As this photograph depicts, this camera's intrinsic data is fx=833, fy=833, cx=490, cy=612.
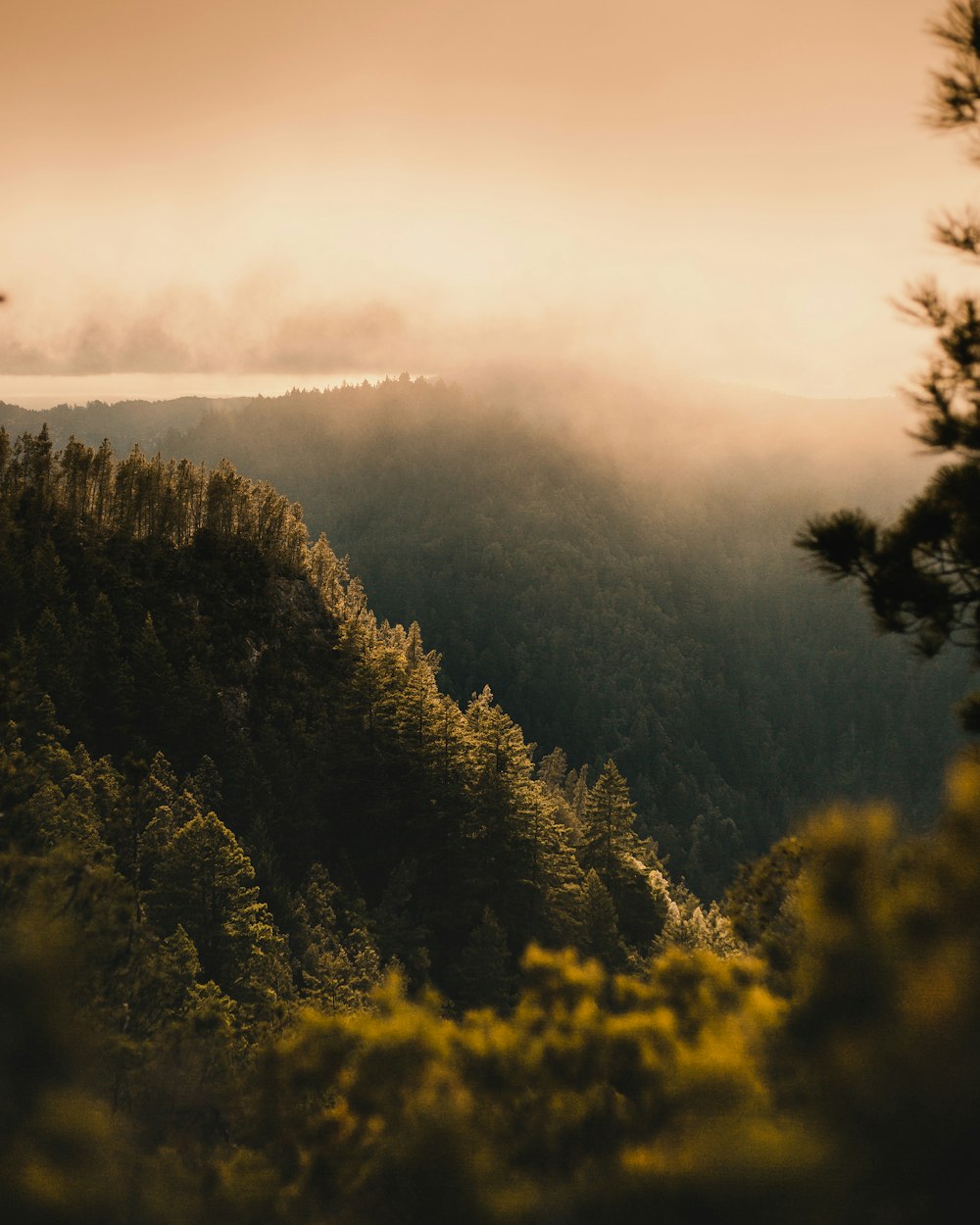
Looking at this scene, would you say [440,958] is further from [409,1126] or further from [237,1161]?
[409,1126]

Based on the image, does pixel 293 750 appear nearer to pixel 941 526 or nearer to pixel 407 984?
pixel 407 984

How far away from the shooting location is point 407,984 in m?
44.6

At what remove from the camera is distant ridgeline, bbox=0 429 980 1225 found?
490 centimetres

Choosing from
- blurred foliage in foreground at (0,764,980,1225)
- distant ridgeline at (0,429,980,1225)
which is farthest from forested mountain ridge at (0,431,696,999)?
blurred foliage in foreground at (0,764,980,1225)

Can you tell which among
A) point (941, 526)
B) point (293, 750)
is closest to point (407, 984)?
point (293, 750)

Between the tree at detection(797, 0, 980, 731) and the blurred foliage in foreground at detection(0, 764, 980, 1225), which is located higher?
the tree at detection(797, 0, 980, 731)

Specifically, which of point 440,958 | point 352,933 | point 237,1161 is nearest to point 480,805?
point 440,958

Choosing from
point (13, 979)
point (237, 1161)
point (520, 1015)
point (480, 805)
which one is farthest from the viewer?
point (480, 805)

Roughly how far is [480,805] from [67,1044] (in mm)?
51550

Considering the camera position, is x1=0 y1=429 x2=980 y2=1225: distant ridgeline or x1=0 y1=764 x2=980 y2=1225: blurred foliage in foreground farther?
x1=0 y1=429 x2=980 y2=1225: distant ridgeline

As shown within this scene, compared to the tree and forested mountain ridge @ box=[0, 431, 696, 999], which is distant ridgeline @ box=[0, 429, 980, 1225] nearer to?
forested mountain ridge @ box=[0, 431, 696, 999]

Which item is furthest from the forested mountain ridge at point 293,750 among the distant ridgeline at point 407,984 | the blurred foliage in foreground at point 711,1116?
the blurred foliage in foreground at point 711,1116

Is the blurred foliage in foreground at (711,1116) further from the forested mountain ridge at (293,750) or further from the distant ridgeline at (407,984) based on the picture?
the forested mountain ridge at (293,750)

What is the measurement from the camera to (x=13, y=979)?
18.5ft
